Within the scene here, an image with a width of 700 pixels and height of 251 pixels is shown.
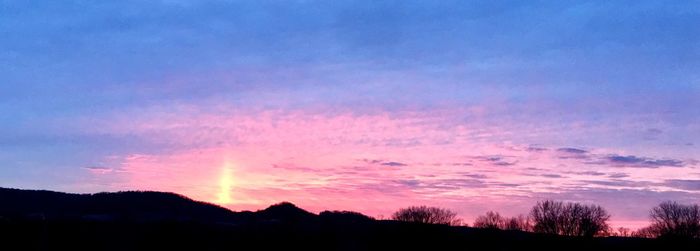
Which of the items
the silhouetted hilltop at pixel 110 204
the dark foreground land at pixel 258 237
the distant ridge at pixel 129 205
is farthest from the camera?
the silhouetted hilltop at pixel 110 204

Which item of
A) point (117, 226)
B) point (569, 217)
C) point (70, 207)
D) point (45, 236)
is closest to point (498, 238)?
A: point (117, 226)

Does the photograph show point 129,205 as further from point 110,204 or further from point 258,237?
point 258,237

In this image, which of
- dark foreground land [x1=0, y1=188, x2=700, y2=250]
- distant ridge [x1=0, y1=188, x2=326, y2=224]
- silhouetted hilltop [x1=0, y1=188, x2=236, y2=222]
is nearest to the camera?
dark foreground land [x1=0, y1=188, x2=700, y2=250]

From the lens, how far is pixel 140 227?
6362 cm

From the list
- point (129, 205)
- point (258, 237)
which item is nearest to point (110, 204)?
point (129, 205)

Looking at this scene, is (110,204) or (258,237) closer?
(258,237)

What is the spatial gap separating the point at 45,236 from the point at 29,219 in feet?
13.2

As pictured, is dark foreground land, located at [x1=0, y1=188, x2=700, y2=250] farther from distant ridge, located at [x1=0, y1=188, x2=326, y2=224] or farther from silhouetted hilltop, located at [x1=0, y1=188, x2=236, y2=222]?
silhouetted hilltop, located at [x1=0, y1=188, x2=236, y2=222]

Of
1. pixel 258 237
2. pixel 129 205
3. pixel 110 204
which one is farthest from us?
pixel 110 204

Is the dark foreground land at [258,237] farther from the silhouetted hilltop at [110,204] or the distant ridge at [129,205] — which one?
the silhouetted hilltop at [110,204]

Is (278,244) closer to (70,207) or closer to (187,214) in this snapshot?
(187,214)

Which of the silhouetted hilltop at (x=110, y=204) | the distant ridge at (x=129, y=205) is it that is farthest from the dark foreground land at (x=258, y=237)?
the silhouetted hilltop at (x=110, y=204)

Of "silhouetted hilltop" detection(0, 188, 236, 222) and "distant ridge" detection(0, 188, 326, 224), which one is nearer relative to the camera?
"distant ridge" detection(0, 188, 326, 224)

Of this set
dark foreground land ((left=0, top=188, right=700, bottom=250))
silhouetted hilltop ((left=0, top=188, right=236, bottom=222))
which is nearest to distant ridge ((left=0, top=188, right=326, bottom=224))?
silhouetted hilltop ((left=0, top=188, right=236, bottom=222))
